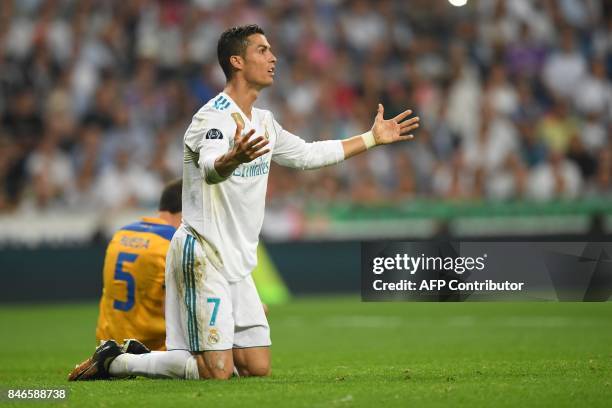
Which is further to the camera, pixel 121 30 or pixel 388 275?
pixel 121 30

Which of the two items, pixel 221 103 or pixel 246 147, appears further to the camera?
pixel 221 103

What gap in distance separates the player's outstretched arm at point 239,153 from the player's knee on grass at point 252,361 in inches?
60.8

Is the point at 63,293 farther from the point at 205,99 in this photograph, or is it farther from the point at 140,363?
the point at 140,363

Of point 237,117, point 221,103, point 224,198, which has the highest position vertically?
point 221,103

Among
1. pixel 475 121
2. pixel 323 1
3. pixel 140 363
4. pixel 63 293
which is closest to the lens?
pixel 140 363

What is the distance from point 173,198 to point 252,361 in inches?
76.4

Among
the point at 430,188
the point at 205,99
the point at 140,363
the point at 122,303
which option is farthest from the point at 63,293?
the point at 140,363

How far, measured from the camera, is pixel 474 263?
8.77 meters

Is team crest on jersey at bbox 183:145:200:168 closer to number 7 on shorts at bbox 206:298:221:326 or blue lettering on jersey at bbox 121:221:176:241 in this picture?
number 7 on shorts at bbox 206:298:221:326

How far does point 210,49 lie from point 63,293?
564cm

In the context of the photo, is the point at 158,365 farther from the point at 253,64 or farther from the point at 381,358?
the point at 381,358

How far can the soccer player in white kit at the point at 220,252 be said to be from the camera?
7938 millimetres

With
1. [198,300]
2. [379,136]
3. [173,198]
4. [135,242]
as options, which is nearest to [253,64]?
[379,136]

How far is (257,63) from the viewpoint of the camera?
8.21m
